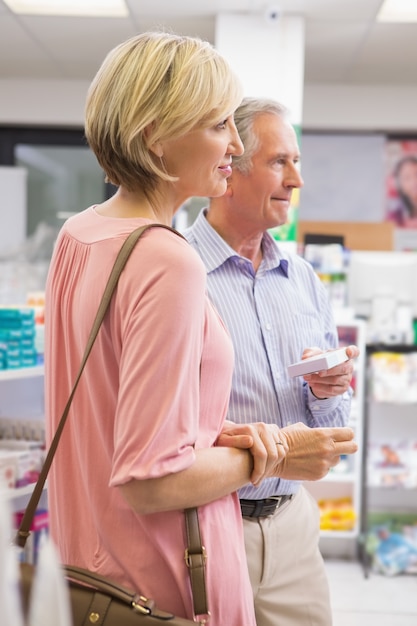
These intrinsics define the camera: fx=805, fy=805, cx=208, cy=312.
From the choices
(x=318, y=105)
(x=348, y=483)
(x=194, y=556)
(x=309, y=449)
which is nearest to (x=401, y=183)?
(x=318, y=105)

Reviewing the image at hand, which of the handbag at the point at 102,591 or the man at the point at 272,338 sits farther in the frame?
the man at the point at 272,338

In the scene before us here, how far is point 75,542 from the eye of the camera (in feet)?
3.73

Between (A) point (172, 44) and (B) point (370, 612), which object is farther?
(B) point (370, 612)

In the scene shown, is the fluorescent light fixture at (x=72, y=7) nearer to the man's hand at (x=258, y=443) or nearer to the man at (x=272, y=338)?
the man at (x=272, y=338)

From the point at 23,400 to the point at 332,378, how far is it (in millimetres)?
2068

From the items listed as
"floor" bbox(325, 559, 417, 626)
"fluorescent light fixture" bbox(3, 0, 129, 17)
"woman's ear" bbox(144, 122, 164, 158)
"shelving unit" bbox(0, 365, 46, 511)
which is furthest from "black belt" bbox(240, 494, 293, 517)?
"fluorescent light fixture" bbox(3, 0, 129, 17)

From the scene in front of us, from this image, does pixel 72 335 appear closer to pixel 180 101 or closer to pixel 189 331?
pixel 189 331

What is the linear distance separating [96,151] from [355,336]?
14.3ft

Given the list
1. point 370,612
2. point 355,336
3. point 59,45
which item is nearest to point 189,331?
point 370,612

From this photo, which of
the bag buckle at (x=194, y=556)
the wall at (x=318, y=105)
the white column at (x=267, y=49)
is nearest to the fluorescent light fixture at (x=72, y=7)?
the white column at (x=267, y=49)

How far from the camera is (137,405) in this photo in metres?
1.00

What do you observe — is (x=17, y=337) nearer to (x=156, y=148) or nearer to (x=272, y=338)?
(x=272, y=338)

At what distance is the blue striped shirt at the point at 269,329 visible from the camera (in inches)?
73.4

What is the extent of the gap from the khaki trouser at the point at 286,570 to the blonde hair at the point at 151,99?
959 mm
